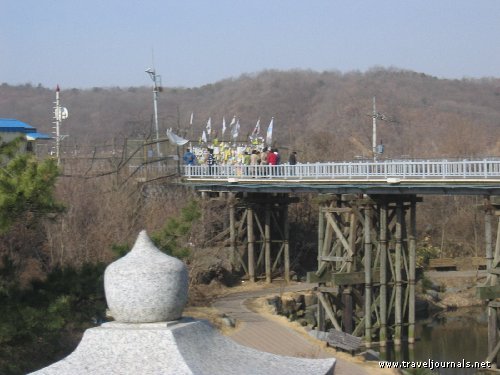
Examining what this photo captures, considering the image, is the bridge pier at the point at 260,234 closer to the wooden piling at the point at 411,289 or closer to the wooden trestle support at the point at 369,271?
the wooden trestle support at the point at 369,271

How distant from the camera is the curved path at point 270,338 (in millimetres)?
20812

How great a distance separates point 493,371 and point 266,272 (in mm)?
12241

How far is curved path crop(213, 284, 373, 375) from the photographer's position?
20812 millimetres

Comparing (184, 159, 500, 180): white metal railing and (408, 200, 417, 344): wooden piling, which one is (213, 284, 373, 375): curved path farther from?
(184, 159, 500, 180): white metal railing

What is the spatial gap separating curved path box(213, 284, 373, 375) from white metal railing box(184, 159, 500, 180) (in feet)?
15.4

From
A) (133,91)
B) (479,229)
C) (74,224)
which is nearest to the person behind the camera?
(74,224)

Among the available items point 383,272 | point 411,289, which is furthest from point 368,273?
point 411,289

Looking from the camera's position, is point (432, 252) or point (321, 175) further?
point (432, 252)

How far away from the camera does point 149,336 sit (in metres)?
7.89

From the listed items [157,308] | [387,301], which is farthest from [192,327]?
[387,301]

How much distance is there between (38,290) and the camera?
49.9 feet

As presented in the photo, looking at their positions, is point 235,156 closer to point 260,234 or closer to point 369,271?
point 260,234

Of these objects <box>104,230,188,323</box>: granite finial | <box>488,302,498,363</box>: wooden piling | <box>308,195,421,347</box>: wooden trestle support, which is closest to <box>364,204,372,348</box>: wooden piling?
<box>308,195,421,347</box>: wooden trestle support

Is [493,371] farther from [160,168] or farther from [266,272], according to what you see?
[160,168]
